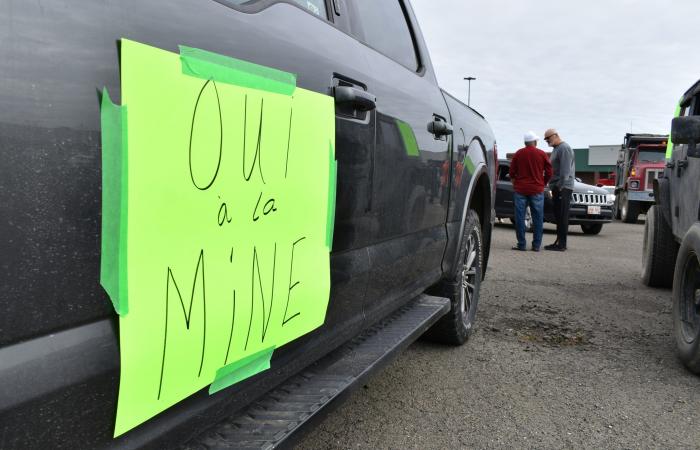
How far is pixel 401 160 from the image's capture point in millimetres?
2098

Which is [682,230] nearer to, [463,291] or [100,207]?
[463,291]

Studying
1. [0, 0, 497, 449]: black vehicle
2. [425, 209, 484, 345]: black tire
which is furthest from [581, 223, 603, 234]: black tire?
[0, 0, 497, 449]: black vehicle

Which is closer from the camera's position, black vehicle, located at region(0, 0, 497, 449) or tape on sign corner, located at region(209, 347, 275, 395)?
black vehicle, located at region(0, 0, 497, 449)

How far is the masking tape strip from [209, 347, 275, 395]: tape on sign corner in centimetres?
102

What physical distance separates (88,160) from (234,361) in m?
0.56

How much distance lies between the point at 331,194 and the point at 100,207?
0.76 meters

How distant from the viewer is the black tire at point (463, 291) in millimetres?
3207

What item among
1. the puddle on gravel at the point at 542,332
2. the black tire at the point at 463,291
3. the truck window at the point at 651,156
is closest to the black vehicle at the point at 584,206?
the truck window at the point at 651,156

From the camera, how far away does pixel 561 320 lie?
4.28 meters

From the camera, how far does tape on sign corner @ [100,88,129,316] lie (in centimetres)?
90

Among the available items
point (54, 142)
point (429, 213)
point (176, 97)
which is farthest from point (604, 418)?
point (54, 142)

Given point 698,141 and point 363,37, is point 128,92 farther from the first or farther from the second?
point 698,141

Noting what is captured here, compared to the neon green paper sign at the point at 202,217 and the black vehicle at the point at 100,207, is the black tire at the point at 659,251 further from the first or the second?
the neon green paper sign at the point at 202,217

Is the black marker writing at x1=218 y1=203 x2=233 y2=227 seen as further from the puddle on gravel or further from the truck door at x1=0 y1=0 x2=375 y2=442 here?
the puddle on gravel
